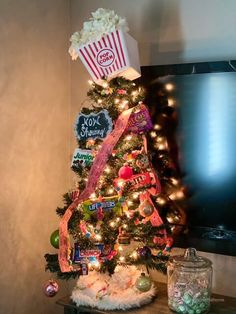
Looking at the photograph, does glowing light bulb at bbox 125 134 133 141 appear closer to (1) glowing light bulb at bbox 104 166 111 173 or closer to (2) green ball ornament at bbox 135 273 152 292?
(1) glowing light bulb at bbox 104 166 111 173

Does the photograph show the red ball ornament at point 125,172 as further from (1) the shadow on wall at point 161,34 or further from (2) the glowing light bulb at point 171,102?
(1) the shadow on wall at point 161,34

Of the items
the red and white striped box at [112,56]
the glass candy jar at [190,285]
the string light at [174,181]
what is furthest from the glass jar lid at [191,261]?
the red and white striped box at [112,56]

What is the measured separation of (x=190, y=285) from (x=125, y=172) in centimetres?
54

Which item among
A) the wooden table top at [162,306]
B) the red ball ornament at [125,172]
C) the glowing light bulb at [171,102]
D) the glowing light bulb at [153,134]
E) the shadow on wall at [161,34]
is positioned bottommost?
the wooden table top at [162,306]

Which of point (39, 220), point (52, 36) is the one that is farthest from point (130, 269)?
point (52, 36)

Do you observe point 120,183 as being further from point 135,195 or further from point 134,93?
point 134,93

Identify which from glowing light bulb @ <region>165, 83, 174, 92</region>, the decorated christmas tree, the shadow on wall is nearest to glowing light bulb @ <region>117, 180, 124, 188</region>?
the decorated christmas tree

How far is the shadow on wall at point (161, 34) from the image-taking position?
204 centimetres

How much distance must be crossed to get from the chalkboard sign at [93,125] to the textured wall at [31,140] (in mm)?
369

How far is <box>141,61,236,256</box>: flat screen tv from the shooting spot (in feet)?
6.00

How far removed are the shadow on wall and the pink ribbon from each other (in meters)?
0.41

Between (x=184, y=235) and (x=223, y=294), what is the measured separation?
1.10ft

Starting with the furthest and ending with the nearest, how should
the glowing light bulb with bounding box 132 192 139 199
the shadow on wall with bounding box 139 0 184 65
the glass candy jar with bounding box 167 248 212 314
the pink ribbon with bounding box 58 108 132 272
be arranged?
the shadow on wall with bounding box 139 0 184 65 → the glowing light bulb with bounding box 132 192 139 199 → the pink ribbon with bounding box 58 108 132 272 → the glass candy jar with bounding box 167 248 212 314

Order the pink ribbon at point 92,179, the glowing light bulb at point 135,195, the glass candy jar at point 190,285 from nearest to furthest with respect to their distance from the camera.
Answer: the glass candy jar at point 190,285 < the pink ribbon at point 92,179 < the glowing light bulb at point 135,195
